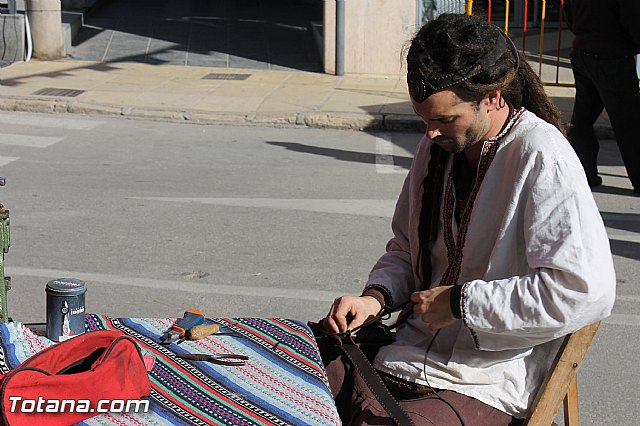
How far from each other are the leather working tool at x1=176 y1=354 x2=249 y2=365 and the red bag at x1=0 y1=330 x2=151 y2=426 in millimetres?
215

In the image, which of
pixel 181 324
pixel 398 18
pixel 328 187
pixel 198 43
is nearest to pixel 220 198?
pixel 328 187

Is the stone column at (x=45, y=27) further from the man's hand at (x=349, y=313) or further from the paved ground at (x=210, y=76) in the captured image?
the man's hand at (x=349, y=313)

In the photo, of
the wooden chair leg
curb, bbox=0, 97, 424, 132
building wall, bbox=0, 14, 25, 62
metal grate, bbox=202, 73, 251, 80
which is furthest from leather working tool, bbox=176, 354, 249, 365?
building wall, bbox=0, 14, 25, 62

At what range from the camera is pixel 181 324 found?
9.53 ft

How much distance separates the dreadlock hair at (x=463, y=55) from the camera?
265cm

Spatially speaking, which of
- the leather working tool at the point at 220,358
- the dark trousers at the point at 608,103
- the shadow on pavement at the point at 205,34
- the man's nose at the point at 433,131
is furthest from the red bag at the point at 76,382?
the shadow on pavement at the point at 205,34

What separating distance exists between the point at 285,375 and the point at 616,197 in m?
6.19

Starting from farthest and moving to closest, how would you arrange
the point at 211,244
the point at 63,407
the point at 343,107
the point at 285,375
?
the point at 343,107, the point at 211,244, the point at 285,375, the point at 63,407

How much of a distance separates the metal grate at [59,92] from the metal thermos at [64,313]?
31.0ft

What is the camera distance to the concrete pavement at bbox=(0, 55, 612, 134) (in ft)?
37.0

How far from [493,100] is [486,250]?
40 cm

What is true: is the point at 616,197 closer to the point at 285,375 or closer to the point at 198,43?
the point at 285,375

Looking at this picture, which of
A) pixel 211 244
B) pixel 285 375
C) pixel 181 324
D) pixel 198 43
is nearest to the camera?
pixel 285 375

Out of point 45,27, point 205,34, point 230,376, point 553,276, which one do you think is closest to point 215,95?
point 45,27
